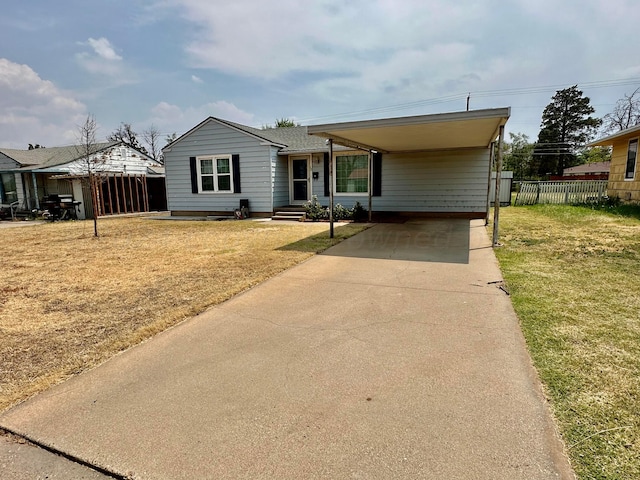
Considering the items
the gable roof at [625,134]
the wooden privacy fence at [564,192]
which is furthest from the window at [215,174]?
the gable roof at [625,134]

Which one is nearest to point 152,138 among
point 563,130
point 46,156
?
point 46,156

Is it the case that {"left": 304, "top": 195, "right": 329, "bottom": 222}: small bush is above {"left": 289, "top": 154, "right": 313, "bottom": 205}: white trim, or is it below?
below

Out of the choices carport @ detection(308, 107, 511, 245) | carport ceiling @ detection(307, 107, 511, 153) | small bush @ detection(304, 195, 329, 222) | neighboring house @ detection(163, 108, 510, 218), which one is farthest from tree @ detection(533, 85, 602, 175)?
small bush @ detection(304, 195, 329, 222)

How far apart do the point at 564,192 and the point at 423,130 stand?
12.9m

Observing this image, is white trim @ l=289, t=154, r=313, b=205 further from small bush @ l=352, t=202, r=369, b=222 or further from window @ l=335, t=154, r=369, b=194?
small bush @ l=352, t=202, r=369, b=222

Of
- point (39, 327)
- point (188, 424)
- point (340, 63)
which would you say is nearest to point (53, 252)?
point (39, 327)

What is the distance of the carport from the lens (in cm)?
660

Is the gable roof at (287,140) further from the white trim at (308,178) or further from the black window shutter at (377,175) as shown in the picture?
the black window shutter at (377,175)

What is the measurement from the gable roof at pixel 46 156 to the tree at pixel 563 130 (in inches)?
1965

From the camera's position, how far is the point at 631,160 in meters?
14.0

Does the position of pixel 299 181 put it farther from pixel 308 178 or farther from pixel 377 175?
pixel 377 175

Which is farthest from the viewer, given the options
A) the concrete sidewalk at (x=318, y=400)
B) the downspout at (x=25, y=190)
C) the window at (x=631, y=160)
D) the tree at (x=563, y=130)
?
the tree at (x=563, y=130)

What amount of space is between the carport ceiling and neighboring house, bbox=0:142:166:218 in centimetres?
1380

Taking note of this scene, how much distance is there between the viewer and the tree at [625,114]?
34.2 meters
